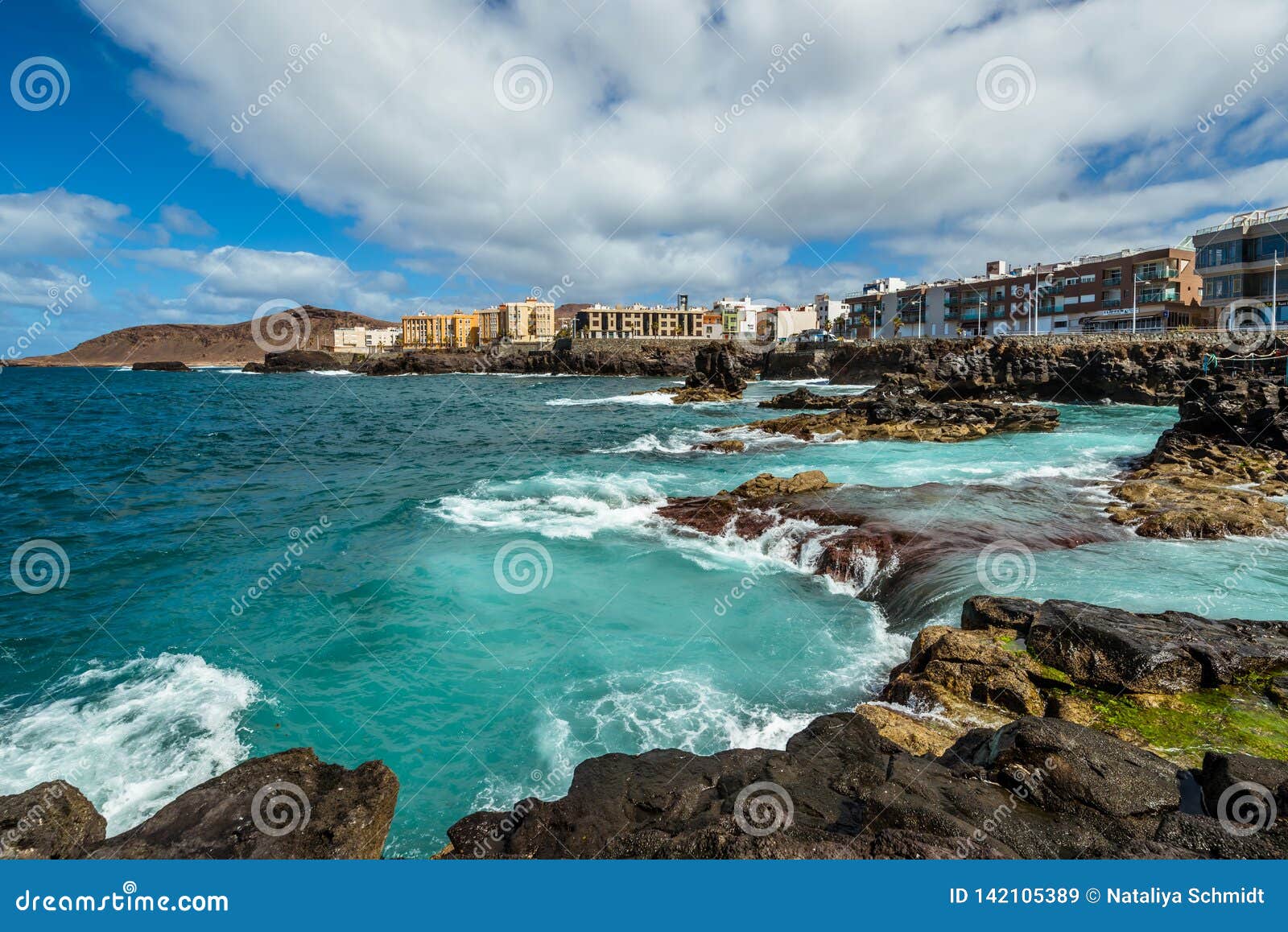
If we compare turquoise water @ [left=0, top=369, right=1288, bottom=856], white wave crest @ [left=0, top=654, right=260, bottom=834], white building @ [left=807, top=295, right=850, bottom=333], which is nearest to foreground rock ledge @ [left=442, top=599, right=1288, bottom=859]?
turquoise water @ [left=0, top=369, right=1288, bottom=856]

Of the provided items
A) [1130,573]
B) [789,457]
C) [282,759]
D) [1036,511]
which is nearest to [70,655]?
[282,759]

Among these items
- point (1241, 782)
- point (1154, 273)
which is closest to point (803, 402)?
point (1154, 273)

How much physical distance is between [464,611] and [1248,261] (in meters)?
69.3

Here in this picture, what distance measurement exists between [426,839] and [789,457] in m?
25.4

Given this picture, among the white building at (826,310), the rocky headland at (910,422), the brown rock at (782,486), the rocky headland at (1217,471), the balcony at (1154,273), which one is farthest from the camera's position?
the white building at (826,310)

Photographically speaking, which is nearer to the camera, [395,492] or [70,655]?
[70,655]

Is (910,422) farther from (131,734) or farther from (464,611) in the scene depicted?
(131,734)

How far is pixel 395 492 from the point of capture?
23.6 meters

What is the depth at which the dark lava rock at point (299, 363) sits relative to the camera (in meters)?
162

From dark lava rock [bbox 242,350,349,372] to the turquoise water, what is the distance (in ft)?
502

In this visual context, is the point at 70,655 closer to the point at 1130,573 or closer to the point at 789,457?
the point at 1130,573

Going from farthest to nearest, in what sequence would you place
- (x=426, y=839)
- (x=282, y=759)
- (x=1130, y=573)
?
(x=1130, y=573) → (x=426, y=839) → (x=282, y=759)

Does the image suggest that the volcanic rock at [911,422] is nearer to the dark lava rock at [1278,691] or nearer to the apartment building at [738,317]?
the dark lava rock at [1278,691]

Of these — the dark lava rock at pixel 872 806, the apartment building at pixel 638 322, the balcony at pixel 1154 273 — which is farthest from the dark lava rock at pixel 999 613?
the apartment building at pixel 638 322
